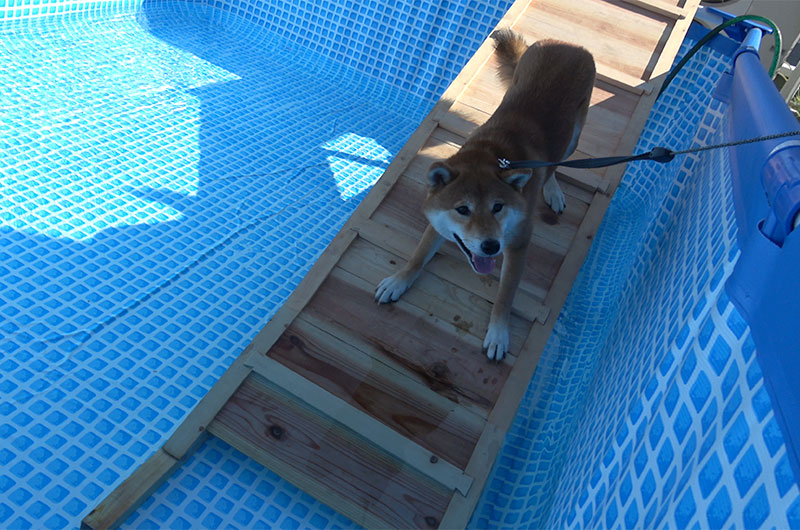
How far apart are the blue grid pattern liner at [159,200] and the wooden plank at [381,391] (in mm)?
404

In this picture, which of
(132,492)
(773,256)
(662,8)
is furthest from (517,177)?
(662,8)

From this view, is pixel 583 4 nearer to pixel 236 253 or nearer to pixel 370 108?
pixel 370 108

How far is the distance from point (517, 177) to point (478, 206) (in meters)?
0.21

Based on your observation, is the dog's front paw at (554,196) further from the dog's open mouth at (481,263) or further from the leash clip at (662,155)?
the leash clip at (662,155)

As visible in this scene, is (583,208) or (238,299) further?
(583,208)

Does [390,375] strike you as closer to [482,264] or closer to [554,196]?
[482,264]

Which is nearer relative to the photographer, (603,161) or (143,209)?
(603,161)

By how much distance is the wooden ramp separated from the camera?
1.92 meters

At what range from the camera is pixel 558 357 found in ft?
9.12

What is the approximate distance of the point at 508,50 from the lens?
3209 mm

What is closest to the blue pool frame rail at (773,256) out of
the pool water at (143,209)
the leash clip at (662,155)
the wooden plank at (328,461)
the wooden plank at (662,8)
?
the leash clip at (662,155)

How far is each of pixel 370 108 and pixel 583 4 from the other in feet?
5.71

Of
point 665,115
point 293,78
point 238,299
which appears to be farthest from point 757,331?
point 293,78

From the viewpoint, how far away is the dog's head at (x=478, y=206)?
2092 millimetres
